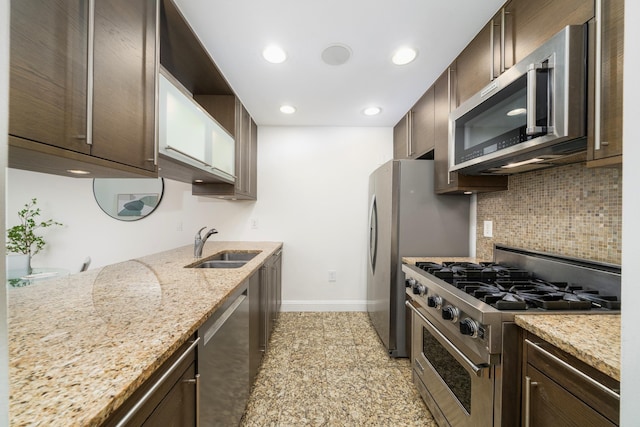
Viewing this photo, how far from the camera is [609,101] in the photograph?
838 mm

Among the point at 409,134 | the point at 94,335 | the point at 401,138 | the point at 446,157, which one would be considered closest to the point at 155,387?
the point at 94,335

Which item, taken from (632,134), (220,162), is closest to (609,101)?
(632,134)

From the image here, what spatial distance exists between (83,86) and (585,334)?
1.81 m

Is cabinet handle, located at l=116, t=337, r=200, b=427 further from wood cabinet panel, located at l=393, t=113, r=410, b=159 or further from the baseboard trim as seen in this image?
wood cabinet panel, located at l=393, t=113, r=410, b=159

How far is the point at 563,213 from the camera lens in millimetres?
1381

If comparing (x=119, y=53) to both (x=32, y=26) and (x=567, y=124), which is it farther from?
(x=567, y=124)

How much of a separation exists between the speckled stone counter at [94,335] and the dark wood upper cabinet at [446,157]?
157 cm

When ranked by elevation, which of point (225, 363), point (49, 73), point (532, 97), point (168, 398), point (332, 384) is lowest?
point (332, 384)

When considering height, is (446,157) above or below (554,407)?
above

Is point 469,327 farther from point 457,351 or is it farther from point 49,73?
point 49,73

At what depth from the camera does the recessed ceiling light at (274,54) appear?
167 cm

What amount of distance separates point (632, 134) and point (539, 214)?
1.38m

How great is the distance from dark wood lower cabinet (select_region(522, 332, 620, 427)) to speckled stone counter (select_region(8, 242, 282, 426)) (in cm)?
115

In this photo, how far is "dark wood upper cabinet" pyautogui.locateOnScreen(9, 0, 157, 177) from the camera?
674 mm
